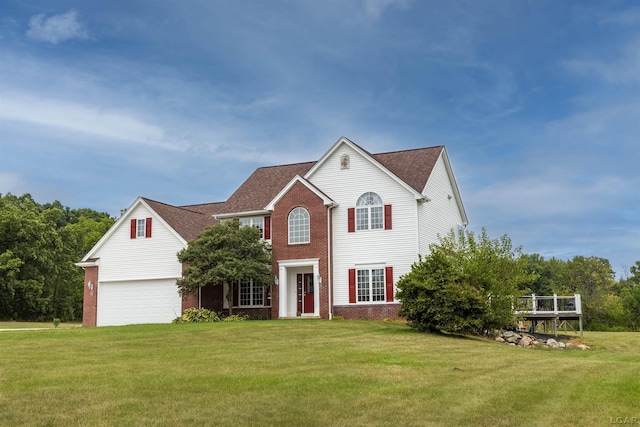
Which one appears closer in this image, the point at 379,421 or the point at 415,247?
the point at 379,421

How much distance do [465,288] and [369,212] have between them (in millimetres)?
8235

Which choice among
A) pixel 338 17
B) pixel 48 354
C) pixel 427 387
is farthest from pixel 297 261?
pixel 427 387

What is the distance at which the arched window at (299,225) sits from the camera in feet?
102

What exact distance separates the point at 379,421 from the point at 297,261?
21.1m

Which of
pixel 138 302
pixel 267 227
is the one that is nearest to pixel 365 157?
pixel 267 227

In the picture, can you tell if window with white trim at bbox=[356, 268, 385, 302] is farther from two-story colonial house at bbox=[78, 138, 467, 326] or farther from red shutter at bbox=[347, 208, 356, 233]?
red shutter at bbox=[347, 208, 356, 233]

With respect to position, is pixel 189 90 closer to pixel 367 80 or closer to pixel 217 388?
pixel 367 80

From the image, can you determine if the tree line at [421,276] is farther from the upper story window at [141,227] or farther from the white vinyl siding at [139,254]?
the upper story window at [141,227]

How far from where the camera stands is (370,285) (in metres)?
29.8

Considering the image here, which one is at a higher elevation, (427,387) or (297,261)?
(297,261)

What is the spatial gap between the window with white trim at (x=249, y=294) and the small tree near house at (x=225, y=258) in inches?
66.6

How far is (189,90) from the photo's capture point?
969 inches

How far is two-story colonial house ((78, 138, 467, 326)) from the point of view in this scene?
2969cm

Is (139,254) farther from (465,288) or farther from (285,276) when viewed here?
(465,288)
